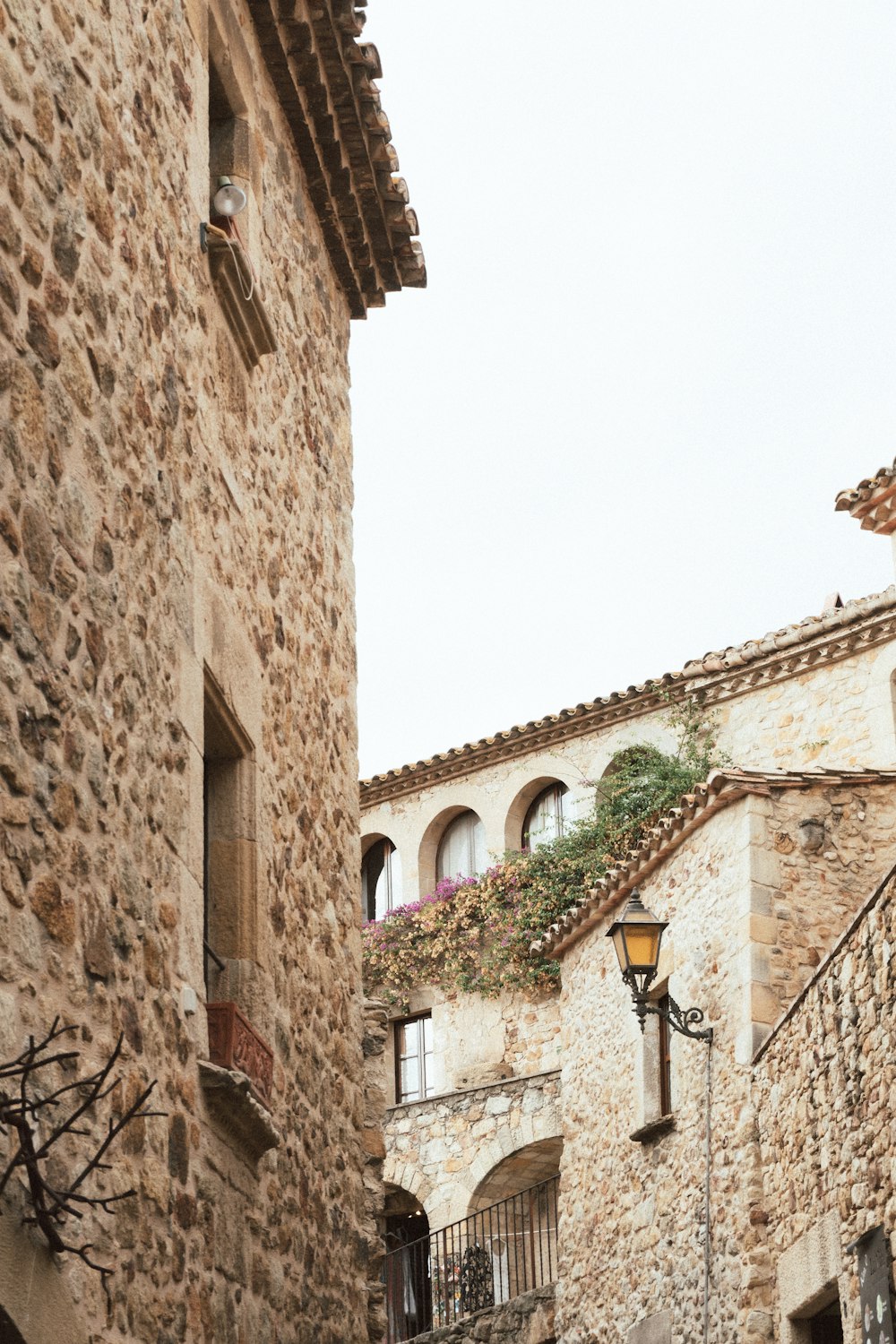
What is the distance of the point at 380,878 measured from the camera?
24375mm

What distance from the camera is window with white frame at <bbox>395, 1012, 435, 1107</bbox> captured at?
22047 millimetres

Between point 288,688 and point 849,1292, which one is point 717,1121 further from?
point 288,688

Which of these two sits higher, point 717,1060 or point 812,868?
point 812,868

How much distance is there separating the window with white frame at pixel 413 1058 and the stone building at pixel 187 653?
44.7 feet

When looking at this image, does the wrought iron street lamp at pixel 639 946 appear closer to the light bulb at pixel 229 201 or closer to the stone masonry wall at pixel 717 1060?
the stone masonry wall at pixel 717 1060

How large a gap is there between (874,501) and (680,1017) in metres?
5.42

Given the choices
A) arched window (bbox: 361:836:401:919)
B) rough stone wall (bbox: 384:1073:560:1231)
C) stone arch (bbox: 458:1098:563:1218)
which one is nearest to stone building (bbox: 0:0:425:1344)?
stone arch (bbox: 458:1098:563:1218)

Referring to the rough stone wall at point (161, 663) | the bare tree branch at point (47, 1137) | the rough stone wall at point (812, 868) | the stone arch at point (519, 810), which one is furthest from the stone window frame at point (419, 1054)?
the bare tree branch at point (47, 1137)

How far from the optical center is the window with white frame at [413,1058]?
22047 mm

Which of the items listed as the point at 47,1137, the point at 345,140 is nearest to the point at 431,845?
the point at 345,140

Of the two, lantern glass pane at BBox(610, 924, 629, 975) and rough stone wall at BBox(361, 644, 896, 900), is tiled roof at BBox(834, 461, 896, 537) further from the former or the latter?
lantern glass pane at BBox(610, 924, 629, 975)

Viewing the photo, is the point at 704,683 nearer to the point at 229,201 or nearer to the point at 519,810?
the point at 519,810

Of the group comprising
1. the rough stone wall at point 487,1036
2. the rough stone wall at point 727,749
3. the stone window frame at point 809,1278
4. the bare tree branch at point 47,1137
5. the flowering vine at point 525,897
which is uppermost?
the rough stone wall at point 727,749

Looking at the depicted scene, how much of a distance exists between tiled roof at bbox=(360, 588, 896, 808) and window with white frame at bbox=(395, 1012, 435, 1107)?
3.18 metres
